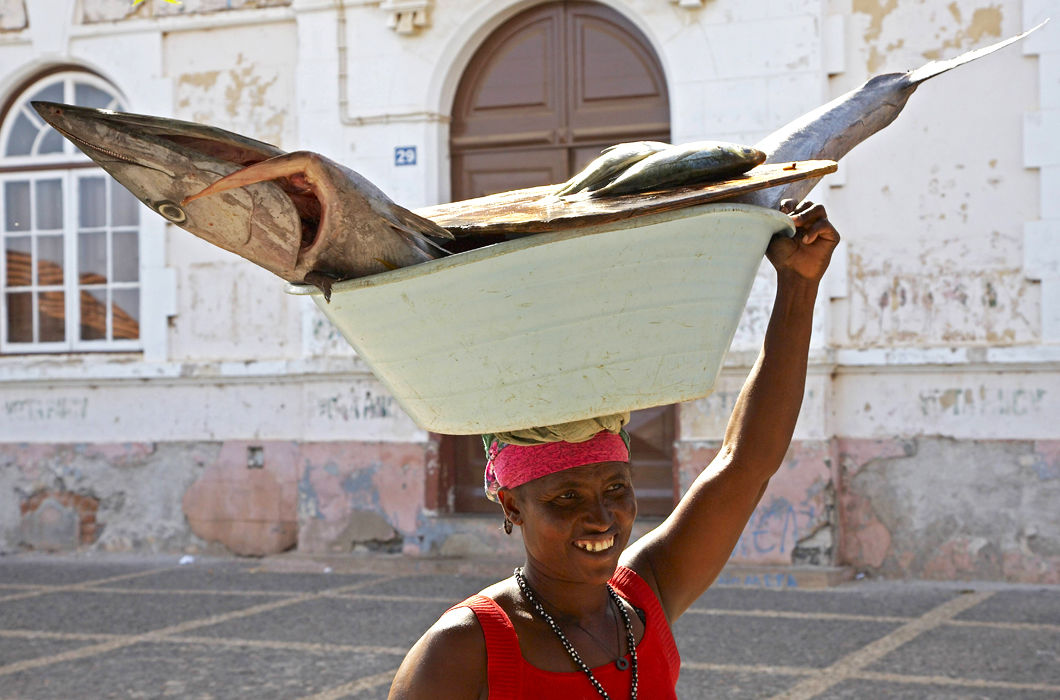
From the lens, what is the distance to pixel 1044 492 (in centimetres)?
794

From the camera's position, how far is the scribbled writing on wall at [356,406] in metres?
9.38

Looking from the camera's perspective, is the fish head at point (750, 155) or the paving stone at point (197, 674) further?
the paving stone at point (197, 674)

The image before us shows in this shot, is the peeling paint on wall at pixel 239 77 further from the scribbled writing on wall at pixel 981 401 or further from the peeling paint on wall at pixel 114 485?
the scribbled writing on wall at pixel 981 401

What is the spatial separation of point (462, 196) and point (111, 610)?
400cm

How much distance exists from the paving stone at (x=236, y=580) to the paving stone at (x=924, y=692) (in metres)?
4.15

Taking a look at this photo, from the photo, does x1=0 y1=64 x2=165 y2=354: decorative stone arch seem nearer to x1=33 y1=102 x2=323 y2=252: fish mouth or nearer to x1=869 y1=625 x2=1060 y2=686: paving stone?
x1=869 y1=625 x2=1060 y2=686: paving stone

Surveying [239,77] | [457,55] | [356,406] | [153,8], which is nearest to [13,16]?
[153,8]

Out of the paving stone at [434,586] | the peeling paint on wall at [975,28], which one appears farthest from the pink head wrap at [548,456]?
the peeling paint on wall at [975,28]

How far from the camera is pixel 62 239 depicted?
10.6m

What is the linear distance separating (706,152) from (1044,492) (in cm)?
710

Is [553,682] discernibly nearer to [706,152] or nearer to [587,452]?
[587,452]

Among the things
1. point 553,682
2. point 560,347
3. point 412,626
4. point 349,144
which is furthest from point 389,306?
point 349,144

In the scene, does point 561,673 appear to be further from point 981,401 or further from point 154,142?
point 981,401

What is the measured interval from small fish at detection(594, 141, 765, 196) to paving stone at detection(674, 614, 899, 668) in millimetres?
4552
